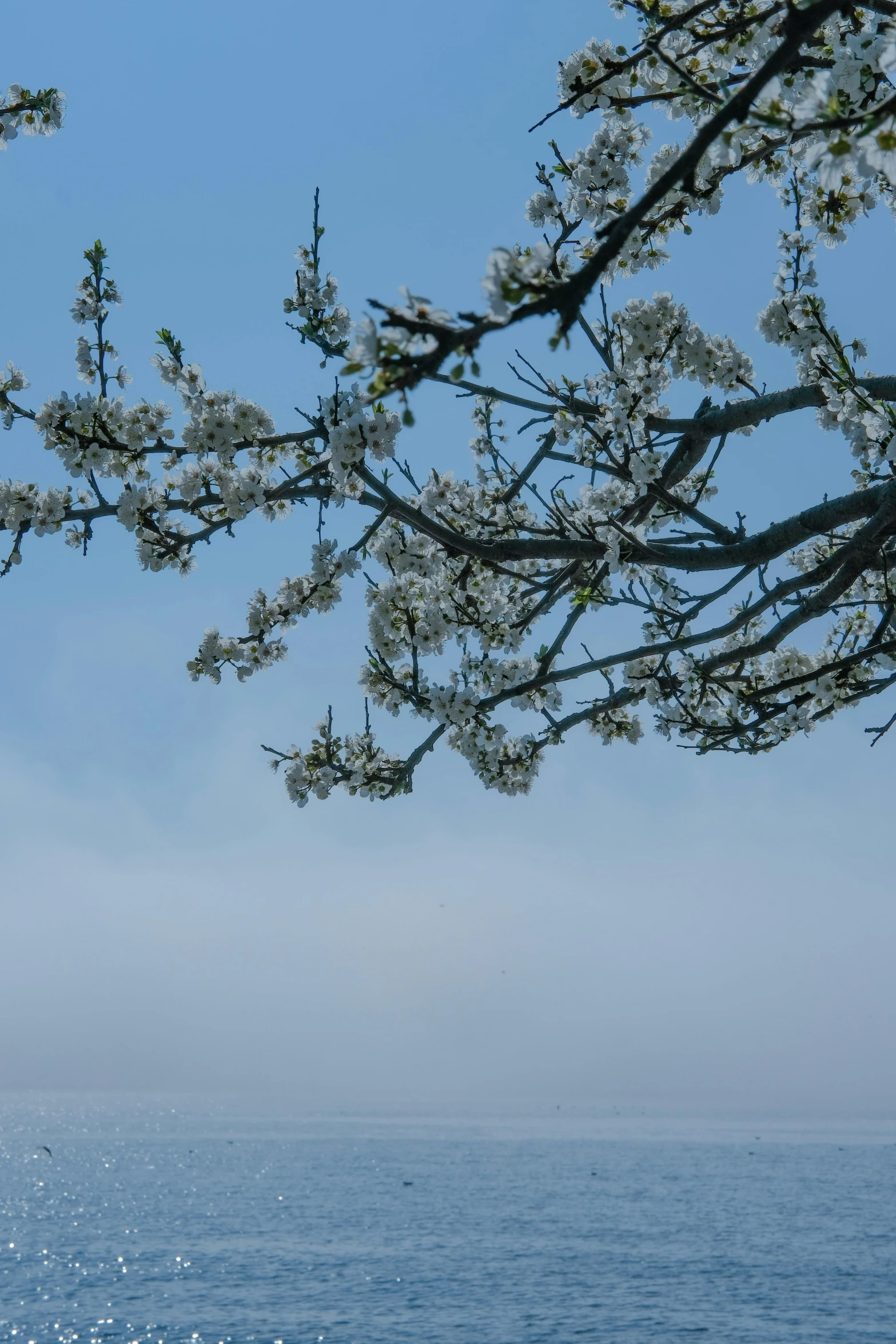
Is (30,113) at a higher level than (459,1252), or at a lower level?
higher

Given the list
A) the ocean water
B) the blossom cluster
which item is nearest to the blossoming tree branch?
the blossom cluster

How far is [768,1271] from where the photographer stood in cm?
4956

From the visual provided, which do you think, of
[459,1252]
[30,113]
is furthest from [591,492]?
[459,1252]

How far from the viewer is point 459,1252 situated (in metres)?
56.2

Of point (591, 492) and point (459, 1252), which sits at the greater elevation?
point (591, 492)

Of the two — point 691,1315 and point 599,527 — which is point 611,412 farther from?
point 691,1315

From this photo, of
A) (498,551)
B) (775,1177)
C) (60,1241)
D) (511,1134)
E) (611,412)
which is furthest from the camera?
(511,1134)

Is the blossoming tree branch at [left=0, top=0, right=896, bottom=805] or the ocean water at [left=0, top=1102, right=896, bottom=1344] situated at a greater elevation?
the blossoming tree branch at [left=0, top=0, right=896, bottom=805]

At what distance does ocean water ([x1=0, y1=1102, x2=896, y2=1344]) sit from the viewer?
127 feet

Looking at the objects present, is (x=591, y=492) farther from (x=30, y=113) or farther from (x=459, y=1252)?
(x=459, y=1252)

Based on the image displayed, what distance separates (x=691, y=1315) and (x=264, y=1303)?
16.3 metres

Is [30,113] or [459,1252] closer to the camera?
[30,113]

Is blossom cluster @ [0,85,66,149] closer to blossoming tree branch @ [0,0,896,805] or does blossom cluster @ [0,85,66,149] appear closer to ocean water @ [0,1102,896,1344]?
blossoming tree branch @ [0,0,896,805]

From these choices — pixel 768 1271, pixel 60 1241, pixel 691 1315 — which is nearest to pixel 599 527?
pixel 691 1315
